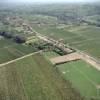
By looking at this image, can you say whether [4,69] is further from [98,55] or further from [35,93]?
[98,55]

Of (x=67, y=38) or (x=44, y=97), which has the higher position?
(x=44, y=97)

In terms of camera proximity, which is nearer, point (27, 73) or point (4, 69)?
point (27, 73)

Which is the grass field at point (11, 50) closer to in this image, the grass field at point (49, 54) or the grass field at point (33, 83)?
the grass field at point (49, 54)

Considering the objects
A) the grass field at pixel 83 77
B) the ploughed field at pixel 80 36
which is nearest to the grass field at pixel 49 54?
the grass field at pixel 83 77

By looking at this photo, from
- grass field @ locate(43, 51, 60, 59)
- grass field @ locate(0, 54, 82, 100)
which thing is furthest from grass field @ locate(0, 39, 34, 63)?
grass field @ locate(0, 54, 82, 100)

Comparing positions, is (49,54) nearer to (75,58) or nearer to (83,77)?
(75,58)

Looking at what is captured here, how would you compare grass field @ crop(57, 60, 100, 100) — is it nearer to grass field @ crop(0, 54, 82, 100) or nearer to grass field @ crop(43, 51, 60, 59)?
grass field @ crop(0, 54, 82, 100)

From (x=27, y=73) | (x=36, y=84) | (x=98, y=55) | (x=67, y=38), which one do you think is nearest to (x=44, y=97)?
(x=36, y=84)

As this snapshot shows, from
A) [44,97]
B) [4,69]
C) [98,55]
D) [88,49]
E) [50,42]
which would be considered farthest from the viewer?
[50,42]
